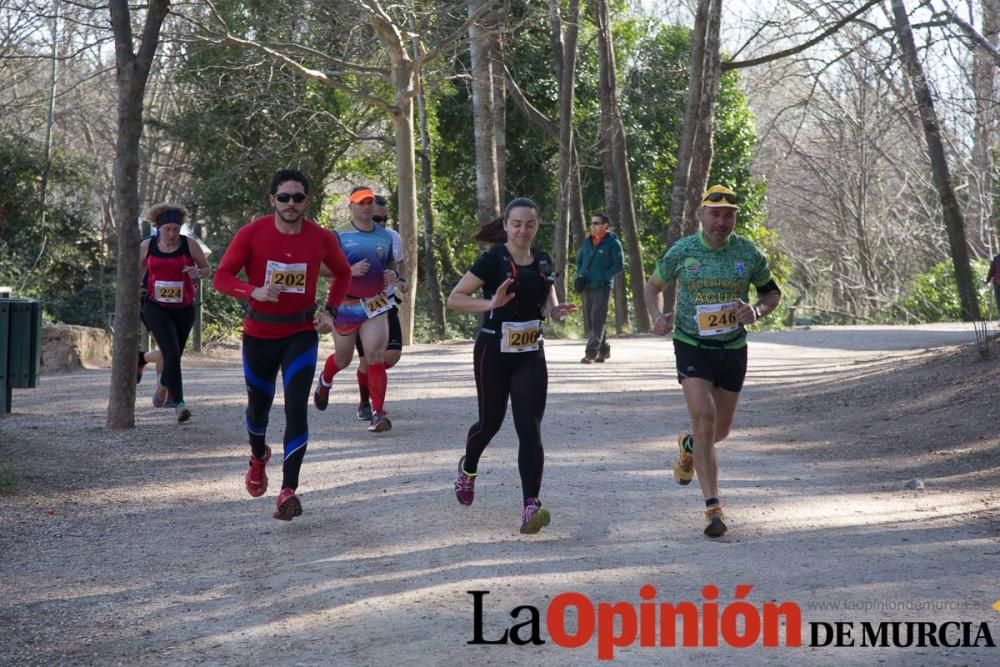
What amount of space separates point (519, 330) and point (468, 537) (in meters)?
1.22

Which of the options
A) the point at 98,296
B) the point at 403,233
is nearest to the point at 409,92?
the point at 403,233

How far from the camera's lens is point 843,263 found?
55781 mm

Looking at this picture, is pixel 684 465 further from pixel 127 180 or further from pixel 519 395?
pixel 127 180

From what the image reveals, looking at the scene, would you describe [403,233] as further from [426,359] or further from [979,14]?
[979,14]

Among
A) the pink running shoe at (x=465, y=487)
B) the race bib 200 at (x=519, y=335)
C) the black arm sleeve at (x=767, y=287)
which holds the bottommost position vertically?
the pink running shoe at (x=465, y=487)

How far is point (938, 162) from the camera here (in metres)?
26.7

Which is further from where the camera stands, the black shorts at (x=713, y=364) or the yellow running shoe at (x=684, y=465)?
the yellow running shoe at (x=684, y=465)

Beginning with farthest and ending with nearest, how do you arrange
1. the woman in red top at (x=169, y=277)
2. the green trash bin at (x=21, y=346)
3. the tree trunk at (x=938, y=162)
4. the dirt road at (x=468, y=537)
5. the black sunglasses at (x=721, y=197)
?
the tree trunk at (x=938, y=162) < the green trash bin at (x=21, y=346) < the woman in red top at (x=169, y=277) < the black sunglasses at (x=721, y=197) < the dirt road at (x=468, y=537)

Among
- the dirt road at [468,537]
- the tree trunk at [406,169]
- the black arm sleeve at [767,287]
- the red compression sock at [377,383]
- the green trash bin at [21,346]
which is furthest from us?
the tree trunk at [406,169]

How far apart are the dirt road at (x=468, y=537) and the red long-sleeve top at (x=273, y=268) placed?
4.36 ft

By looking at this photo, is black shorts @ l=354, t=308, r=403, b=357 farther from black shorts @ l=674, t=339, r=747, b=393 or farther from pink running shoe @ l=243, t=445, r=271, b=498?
black shorts @ l=674, t=339, r=747, b=393

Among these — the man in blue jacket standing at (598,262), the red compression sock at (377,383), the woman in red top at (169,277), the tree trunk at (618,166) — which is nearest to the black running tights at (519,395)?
the red compression sock at (377,383)

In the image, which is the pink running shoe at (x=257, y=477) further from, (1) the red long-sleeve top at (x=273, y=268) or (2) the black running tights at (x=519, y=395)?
(2) the black running tights at (x=519, y=395)

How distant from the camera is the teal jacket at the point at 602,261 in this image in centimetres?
1775
